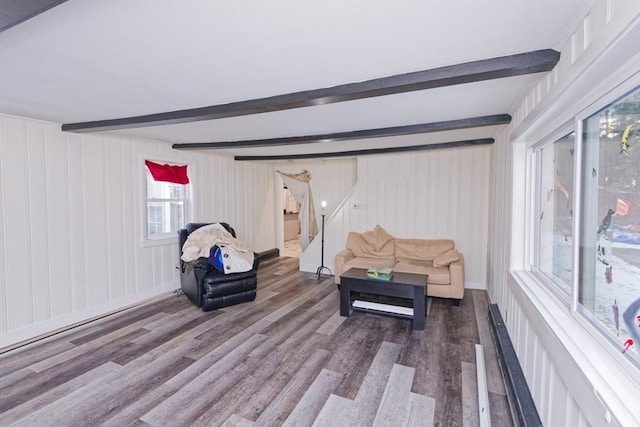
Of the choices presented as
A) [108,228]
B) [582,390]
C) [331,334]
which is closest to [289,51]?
[582,390]

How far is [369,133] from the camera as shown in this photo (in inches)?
140

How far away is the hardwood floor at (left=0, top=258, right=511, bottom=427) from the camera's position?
2.10 m

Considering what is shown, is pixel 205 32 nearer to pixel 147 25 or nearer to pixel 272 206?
pixel 147 25

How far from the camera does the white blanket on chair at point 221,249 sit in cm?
412

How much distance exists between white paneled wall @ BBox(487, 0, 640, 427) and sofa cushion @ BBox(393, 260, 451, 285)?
1.25 m

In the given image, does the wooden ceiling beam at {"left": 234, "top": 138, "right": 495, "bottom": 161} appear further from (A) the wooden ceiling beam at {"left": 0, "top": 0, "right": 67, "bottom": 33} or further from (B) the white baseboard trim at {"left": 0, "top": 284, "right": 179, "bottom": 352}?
(A) the wooden ceiling beam at {"left": 0, "top": 0, "right": 67, "bottom": 33}

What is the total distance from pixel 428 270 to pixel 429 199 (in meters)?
1.32

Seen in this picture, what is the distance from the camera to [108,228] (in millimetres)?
3887

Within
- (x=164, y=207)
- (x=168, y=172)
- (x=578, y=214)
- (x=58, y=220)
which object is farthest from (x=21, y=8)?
(x=164, y=207)

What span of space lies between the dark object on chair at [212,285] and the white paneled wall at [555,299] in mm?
3082

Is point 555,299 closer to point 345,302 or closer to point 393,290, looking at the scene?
point 393,290

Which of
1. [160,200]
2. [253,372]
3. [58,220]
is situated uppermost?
[160,200]

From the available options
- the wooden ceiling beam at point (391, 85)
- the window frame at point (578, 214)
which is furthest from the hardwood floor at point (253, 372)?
the wooden ceiling beam at point (391, 85)

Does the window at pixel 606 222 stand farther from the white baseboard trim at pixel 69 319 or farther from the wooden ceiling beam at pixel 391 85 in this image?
the white baseboard trim at pixel 69 319
